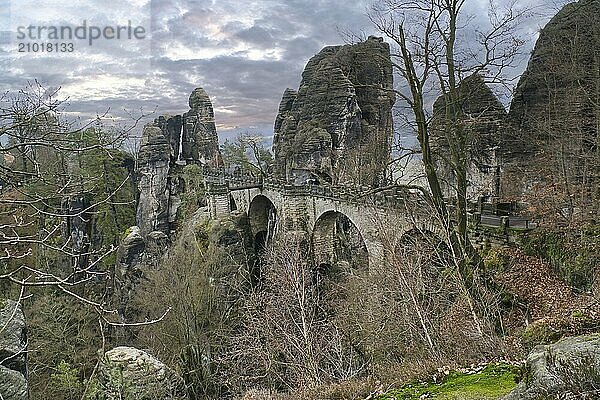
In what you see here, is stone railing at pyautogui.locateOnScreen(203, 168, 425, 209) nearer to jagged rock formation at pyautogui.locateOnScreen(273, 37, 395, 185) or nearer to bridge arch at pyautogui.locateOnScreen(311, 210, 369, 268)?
bridge arch at pyautogui.locateOnScreen(311, 210, 369, 268)

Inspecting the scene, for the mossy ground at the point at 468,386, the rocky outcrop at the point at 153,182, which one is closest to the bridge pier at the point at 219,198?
the rocky outcrop at the point at 153,182

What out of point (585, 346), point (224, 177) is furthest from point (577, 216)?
point (224, 177)

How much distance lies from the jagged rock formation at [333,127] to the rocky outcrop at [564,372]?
81.9 feet

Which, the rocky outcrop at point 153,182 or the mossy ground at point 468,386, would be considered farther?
the rocky outcrop at point 153,182

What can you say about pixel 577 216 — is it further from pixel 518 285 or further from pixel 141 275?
pixel 141 275

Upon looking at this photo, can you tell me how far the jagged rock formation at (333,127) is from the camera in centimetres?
3141

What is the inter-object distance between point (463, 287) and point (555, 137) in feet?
28.6

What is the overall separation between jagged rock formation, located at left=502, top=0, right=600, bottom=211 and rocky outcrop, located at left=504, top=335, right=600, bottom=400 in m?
10.1

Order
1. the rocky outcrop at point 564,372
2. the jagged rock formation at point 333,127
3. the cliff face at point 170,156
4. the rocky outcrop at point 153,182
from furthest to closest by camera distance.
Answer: the cliff face at point 170,156, the rocky outcrop at point 153,182, the jagged rock formation at point 333,127, the rocky outcrop at point 564,372

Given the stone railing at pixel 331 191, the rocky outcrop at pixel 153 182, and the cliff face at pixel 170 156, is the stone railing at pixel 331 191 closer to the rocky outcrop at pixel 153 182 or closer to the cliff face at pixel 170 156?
the cliff face at pixel 170 156

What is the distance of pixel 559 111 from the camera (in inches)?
698

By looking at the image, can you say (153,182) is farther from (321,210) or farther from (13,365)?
(13,365)

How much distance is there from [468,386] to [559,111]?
575 inches

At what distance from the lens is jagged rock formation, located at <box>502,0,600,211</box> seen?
14.7 meters
